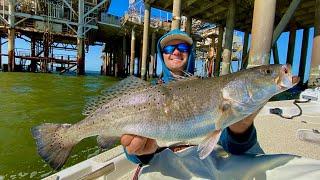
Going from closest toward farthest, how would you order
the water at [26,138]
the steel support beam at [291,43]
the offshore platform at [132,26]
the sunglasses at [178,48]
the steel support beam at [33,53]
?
the sunglasses at [178,48] → the water at [26,138] → the offshore platform at [132,26] → the steel support beam at [291,43] → the steel support beam at [33,53]

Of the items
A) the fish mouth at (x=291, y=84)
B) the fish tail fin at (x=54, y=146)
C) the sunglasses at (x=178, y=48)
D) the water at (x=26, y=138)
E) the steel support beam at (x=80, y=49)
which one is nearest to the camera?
the fish mouth at (x=291, y=84)

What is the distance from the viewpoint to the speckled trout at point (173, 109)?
1.57 m

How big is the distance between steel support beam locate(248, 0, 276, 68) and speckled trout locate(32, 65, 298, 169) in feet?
22.3

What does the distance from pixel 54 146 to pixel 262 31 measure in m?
7.36

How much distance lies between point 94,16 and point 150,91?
108 feet

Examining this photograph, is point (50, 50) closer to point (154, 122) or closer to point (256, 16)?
point (256, 16)

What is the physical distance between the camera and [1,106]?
8.48 m

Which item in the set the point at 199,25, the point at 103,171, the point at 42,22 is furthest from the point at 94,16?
the point at 103,171

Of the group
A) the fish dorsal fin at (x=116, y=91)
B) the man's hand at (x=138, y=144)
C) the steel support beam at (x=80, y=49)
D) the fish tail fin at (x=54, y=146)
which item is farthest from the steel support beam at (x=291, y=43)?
the fish tail fin at (x=54, y=146)

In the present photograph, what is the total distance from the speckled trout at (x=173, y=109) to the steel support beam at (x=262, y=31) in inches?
267

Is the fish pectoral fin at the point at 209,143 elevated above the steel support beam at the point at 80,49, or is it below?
below

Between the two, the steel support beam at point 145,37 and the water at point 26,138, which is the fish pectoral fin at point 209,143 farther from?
the steel support beam at point 145,37

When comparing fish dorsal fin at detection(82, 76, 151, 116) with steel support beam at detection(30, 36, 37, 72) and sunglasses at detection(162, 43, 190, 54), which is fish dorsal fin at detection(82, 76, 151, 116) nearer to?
sunglasses at detection(162, 43, 190, 54)

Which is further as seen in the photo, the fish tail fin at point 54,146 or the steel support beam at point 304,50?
the steel support beam at point 304,50
